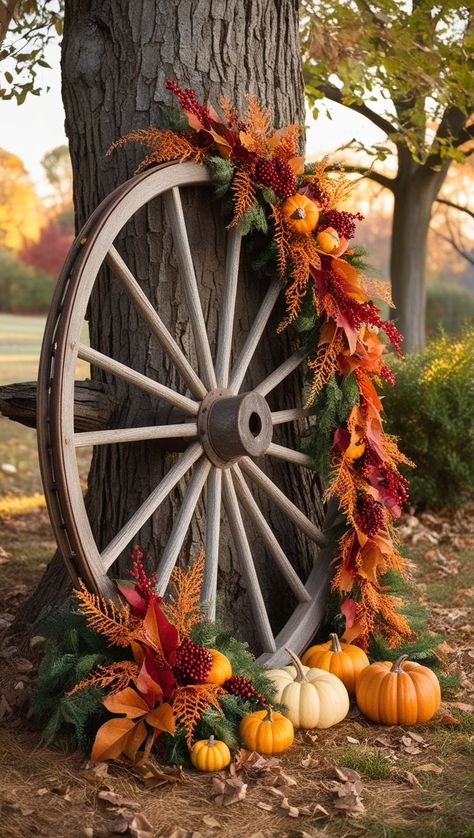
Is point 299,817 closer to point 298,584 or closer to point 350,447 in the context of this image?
point 298,584

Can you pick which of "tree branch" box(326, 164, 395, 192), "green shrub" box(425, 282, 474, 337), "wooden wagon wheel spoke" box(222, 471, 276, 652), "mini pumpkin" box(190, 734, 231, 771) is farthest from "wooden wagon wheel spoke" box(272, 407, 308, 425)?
"green shrub" box(425, 282, 474, 337)

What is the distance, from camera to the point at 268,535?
3.56m

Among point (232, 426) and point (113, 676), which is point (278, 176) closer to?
point (232, 426)

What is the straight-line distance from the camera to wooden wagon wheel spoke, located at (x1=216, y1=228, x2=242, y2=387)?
3428 mm

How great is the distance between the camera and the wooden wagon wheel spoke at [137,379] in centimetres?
294

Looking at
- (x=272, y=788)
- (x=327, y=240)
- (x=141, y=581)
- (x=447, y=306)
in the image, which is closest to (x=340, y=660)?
(x=272, y=788)

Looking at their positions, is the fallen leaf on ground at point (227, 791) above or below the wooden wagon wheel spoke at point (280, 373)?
below

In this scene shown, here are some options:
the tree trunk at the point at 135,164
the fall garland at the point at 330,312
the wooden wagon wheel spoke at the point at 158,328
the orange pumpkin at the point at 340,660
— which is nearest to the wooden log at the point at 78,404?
the tree trunk at the point at 135,164

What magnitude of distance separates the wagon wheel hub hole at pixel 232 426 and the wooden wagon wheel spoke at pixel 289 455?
6.2 inches

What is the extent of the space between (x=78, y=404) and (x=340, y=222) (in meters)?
1.28

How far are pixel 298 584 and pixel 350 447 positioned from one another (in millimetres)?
603

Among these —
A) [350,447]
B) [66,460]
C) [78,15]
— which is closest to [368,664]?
[350,447]

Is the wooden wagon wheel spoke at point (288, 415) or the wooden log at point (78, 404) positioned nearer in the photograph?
the wooden log at point (78, 404)

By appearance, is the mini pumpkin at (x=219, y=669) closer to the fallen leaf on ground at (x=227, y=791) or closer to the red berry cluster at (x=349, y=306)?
the fallen leaf on ground at (x=227, y=791)
